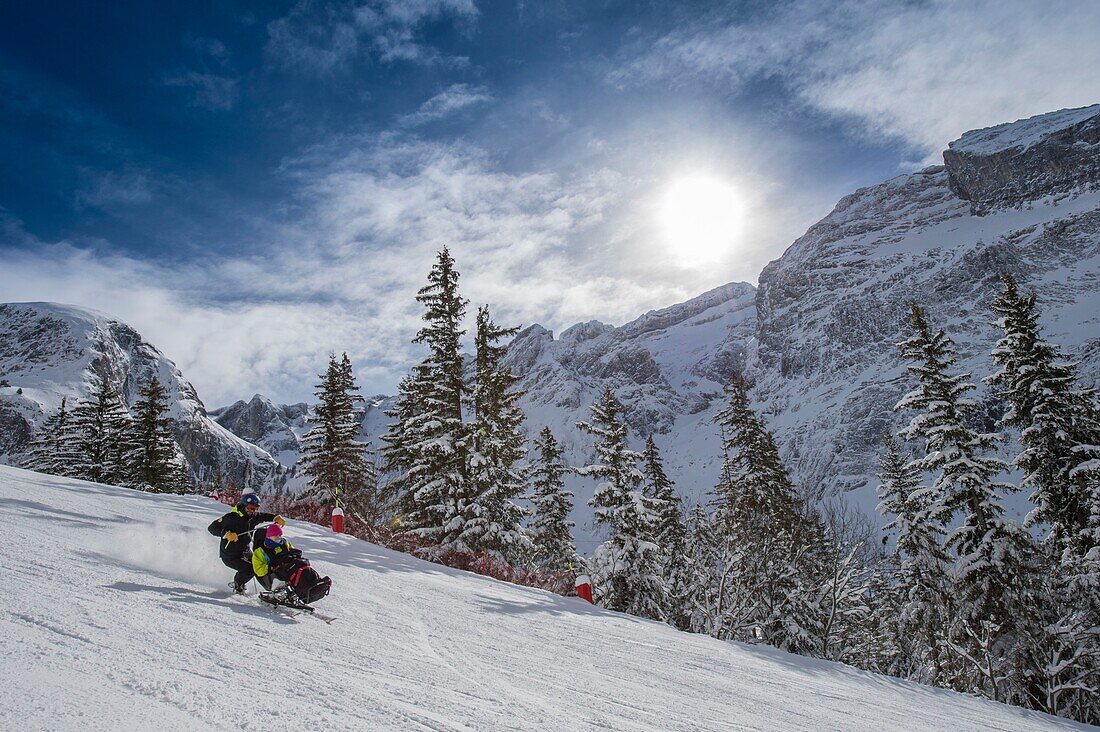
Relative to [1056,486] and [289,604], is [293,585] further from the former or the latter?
[1056,486]

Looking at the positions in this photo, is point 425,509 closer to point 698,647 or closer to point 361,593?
point 361,593

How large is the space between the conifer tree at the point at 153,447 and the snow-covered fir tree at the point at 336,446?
7804mm

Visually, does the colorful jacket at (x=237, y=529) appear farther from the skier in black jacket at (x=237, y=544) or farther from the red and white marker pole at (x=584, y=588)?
the red and white marker pole at (x=584, y=588)

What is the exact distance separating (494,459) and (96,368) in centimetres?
17274

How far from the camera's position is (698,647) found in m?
8.18

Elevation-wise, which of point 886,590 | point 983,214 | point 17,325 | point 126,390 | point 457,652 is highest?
point 983,214

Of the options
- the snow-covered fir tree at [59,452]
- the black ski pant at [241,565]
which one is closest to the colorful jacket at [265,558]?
the black ski pant at [241,565]

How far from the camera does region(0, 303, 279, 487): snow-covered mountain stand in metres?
139

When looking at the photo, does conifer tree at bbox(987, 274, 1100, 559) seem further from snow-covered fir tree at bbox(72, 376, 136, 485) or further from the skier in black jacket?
snow-covered fir tree at bbox(72, 376, 136, 485)

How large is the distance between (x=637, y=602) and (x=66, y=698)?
18048mm

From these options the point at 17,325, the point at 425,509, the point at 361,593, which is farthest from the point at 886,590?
the point at 17,325

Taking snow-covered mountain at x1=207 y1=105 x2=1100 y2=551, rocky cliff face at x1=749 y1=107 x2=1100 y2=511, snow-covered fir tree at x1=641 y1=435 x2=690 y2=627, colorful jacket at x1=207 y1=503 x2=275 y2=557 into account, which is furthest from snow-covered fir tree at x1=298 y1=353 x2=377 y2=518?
rocky cliff face at x1=749 y1=107 x2=1100 y2=511

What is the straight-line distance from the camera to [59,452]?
33531 mm

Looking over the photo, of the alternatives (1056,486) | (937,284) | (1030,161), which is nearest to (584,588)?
(1056,486)
